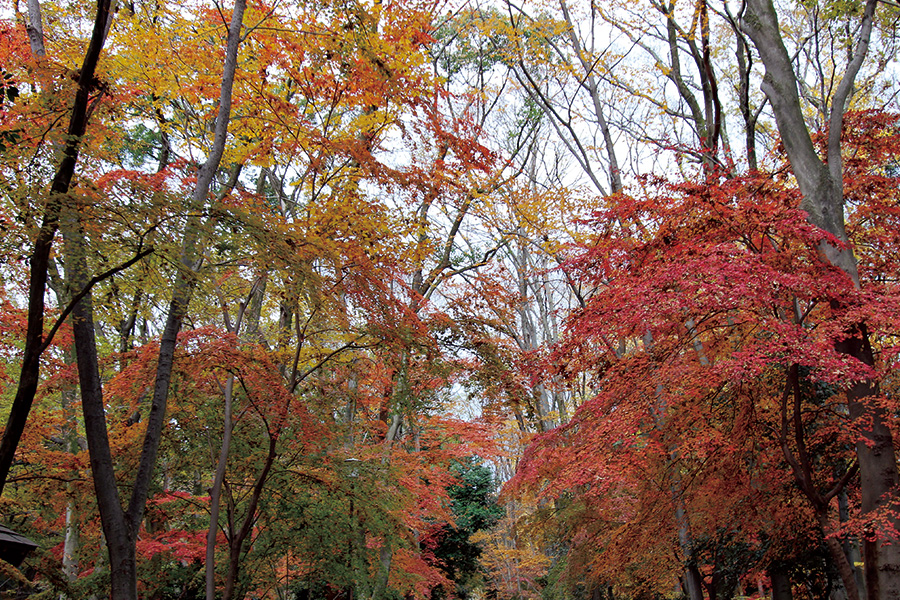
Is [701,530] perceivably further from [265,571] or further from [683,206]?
[265,571]

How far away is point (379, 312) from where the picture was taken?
241 inches

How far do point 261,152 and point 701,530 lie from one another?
7512 mm

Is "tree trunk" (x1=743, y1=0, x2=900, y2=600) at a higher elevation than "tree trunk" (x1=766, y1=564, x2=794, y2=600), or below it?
higher

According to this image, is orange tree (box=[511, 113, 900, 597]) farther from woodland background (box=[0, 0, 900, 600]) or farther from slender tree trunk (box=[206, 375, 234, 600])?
slender tree trunk (box=[206, 375, 234, 600])

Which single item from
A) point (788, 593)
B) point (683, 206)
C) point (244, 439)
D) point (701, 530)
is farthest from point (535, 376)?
point (788, 593)

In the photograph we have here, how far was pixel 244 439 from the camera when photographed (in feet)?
22.2

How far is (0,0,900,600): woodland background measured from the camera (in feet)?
13.2

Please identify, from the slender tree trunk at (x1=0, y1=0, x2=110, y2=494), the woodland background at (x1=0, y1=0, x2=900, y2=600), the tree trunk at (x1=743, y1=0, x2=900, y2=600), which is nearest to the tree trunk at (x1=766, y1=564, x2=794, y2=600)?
the woodland background at (x1=0, y1=0, x2=900, y2=600)

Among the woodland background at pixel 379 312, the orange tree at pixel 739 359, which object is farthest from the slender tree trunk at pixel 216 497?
the orange tree at pixel 739 359

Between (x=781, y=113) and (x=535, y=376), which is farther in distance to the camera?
(x=535, y=376)

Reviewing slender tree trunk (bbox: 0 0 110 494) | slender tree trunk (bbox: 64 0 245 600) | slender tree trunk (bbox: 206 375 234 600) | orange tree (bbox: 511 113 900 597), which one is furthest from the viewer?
slender tree trunk (bbox: 206 375 234 600)

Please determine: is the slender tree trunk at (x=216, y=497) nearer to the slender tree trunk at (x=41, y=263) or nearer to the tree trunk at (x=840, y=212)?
the slender tree trunk at (x=41, y=263)

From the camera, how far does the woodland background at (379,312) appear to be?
13.2 feet

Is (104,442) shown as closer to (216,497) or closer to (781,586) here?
(216,497)
